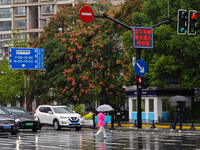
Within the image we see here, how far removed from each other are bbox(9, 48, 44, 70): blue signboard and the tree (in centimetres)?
126

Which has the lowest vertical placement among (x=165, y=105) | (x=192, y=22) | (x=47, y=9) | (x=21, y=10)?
(x=165, y=105)

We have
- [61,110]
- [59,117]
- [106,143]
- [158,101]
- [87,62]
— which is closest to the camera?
[106,143]

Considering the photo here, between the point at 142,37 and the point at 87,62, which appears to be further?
the point at 87,62

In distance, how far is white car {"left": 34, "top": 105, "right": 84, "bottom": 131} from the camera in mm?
33500

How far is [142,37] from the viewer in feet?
97.9

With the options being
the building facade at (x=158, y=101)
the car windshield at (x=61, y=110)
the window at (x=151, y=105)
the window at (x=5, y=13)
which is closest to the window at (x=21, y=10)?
the window at (x=5, y=13)

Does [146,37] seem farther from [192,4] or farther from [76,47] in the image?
[76,47]

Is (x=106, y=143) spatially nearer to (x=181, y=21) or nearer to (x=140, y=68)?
(x=181, y=21)

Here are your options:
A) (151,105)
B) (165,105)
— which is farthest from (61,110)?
(165,105)

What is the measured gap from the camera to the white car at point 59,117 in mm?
33500

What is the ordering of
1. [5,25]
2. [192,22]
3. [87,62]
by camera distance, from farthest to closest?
1. [5,25]
2. [87,62]
3. [192,22]

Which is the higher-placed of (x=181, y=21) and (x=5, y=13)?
(x=5, y=13)

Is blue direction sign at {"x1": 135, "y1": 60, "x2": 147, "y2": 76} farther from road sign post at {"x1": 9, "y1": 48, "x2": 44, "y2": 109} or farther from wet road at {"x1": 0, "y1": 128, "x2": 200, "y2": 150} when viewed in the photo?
road sign post at {"x1": 9, "y1": 48, "x2": 44, "y2": 109}

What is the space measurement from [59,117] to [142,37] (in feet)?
27.8
